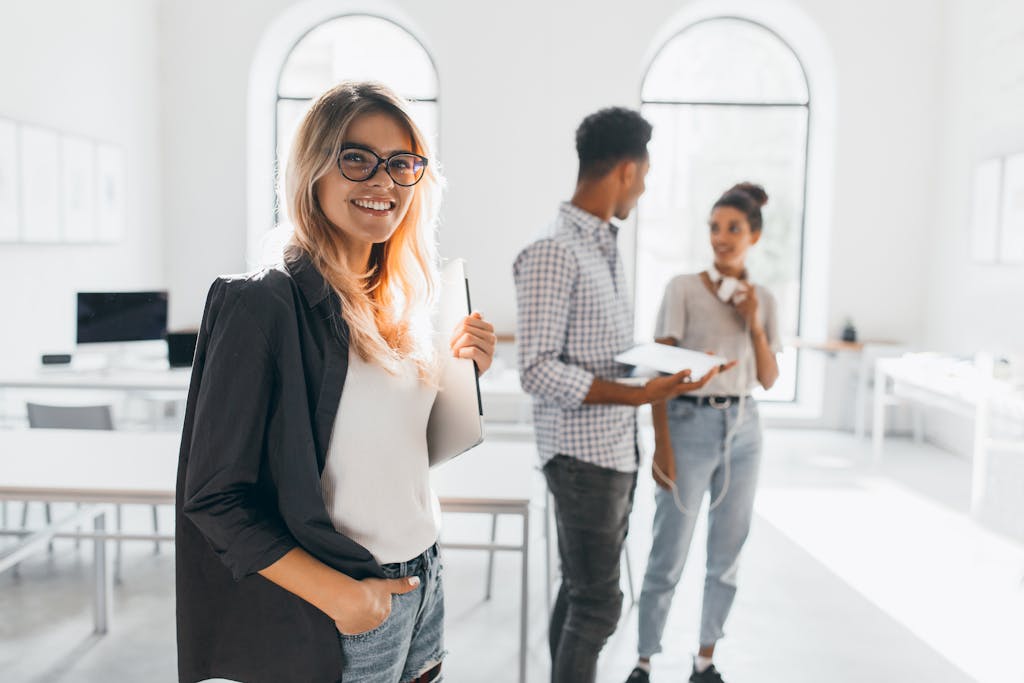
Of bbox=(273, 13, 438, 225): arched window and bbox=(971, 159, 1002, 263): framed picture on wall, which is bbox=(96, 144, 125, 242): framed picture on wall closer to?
bbox=(273, 13, 438, 225): arched window

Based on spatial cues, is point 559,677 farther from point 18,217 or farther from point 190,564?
point 18,217

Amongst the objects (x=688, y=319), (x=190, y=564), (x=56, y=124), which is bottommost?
(x=190, y=564)

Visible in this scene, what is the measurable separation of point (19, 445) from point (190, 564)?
6.24ft

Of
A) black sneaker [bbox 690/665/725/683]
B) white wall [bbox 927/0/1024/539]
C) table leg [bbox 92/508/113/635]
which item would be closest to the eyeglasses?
black sneaker [bbox 690/665/725/683]

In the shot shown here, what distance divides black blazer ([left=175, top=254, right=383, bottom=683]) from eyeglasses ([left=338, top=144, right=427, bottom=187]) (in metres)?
0.12

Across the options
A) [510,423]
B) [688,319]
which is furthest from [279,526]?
[510,423]

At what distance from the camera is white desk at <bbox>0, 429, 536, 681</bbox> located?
2.07 metres

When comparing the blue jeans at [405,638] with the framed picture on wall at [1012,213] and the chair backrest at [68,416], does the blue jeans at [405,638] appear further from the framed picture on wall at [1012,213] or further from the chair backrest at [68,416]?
the framed picture on wall at [1012,213]

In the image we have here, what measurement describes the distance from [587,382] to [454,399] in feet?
2.22

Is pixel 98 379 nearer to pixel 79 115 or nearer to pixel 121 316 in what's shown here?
pixel 121 316

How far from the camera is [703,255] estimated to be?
6.82 metres

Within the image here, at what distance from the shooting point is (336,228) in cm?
106

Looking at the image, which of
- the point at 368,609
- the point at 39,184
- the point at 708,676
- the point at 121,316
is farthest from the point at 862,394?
the point at 368,609

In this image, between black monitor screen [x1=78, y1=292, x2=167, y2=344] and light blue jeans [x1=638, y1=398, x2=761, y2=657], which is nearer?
light blue jeans [x1=638, y1=398, x2=761, y2=657]
